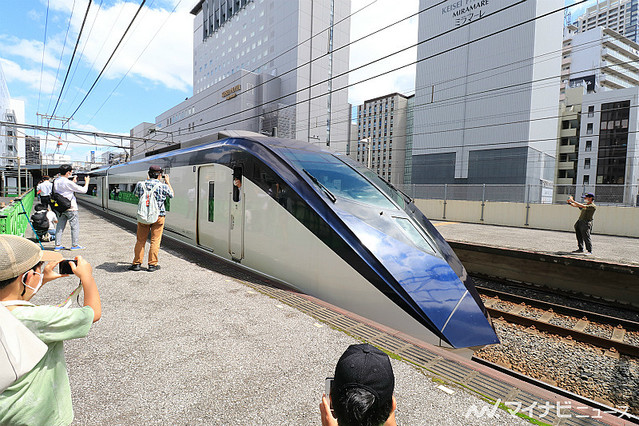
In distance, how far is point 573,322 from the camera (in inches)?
226

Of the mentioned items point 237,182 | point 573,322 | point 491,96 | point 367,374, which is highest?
point 491,96

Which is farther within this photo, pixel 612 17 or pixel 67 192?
pixel 612 17

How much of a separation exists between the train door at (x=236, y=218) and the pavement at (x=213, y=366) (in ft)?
4.62

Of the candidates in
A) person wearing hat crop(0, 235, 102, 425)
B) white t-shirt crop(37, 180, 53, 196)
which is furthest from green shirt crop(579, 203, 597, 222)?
white t-shirt crop(37, 180, 53, 196)

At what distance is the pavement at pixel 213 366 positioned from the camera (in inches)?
89.7

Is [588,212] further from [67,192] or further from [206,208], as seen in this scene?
[67,192]

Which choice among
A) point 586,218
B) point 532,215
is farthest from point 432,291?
point 532,215

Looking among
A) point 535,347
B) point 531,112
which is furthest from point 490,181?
point 535,347

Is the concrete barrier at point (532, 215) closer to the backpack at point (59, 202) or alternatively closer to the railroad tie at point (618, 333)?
the railroad tie at point (618, 333)

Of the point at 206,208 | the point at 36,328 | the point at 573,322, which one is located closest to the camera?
the point at 36,328

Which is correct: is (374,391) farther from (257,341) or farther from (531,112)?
(531,112)

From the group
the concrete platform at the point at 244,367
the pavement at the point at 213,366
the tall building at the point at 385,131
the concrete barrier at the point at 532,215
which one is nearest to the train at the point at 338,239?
the concrete platform at the point at 244,367

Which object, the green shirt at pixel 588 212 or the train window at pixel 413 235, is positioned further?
the green shirt at pixel 588 212

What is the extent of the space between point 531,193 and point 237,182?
61.0ft
